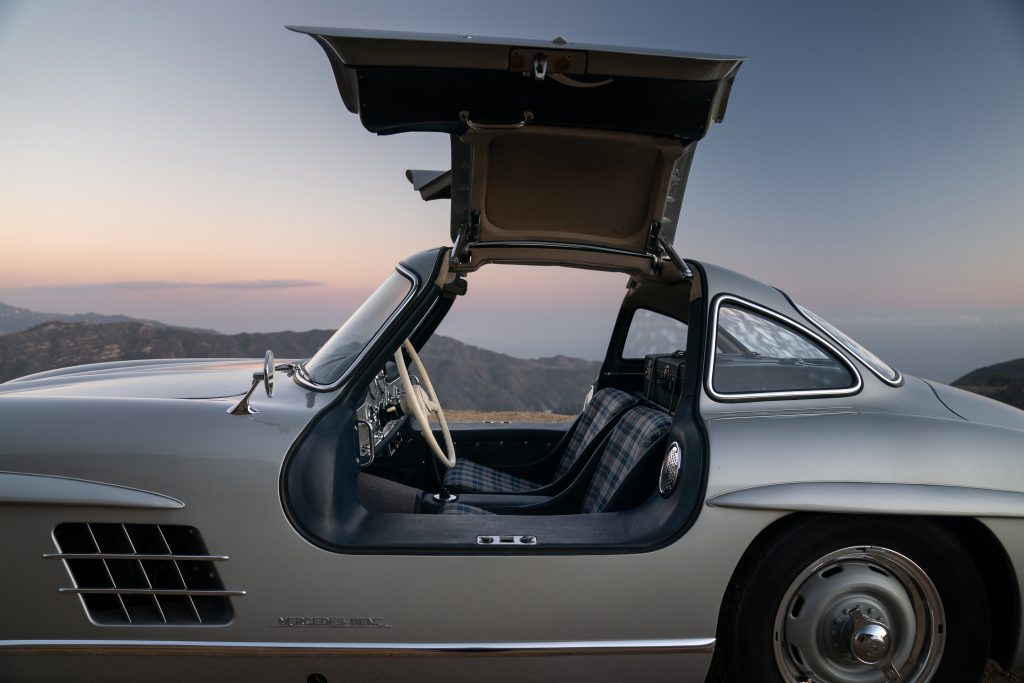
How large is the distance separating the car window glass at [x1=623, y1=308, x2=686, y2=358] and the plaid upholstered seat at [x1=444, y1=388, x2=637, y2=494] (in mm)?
341

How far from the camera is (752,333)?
277 centimetres

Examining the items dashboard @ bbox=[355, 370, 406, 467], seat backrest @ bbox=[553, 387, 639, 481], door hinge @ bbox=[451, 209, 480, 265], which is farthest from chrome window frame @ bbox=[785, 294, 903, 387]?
dashboard @ bbox=[355, 370, 406, 467]

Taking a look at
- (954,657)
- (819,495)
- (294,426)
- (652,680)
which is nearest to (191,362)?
(294,426)

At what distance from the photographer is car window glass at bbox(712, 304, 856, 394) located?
266 cm

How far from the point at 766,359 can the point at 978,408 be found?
0.93 metres

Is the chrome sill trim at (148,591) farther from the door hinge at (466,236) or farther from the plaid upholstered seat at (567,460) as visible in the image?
the door hinge at (466,236)

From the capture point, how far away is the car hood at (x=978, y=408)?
2639mm

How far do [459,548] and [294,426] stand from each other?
2.46 feet

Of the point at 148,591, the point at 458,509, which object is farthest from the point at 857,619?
the point at 148,591

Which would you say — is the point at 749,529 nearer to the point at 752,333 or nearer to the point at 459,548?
the point at 752,333

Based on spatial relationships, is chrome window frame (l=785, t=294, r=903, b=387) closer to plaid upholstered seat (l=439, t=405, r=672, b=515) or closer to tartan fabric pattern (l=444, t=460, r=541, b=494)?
plaid upholstered seat (l=439, t=405, r=672, b=515)

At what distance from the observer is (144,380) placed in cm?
311

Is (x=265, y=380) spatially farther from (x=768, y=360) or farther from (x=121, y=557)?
(x=768, y=360)

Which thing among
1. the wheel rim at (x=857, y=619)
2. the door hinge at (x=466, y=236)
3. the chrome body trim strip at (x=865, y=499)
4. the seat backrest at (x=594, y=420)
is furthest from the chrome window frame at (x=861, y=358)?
the door hinge at (x=466, y=236)
